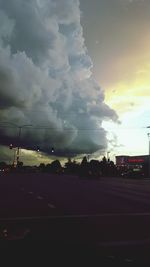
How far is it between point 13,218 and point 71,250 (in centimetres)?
568

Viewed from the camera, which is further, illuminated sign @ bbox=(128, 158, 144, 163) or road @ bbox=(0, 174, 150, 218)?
illuminated sign @ bbox=(128, 158, 144, 163)

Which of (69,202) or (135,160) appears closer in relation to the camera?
(69,202)

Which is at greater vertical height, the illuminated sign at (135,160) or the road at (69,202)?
the illuminated sign at (135,160)

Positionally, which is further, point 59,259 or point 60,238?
point 60,238

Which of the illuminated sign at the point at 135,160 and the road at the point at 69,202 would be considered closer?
the road at the point at 69,202

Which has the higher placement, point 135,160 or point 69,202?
point 135,160

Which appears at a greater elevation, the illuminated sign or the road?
the illuminated sign

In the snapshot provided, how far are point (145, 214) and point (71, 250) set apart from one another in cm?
769

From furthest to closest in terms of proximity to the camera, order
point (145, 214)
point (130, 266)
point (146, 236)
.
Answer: point (145, 214) → point (146, 236) → point (130, 266)

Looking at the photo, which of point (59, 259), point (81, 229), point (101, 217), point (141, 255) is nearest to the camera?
point (59, 259)

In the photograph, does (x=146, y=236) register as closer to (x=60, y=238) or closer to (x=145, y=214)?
(x=60, y=238)

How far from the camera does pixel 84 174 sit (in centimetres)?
7350

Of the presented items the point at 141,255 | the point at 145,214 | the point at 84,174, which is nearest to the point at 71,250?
the point at 141,255

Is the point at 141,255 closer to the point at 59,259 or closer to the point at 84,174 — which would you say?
the point at 59,259
